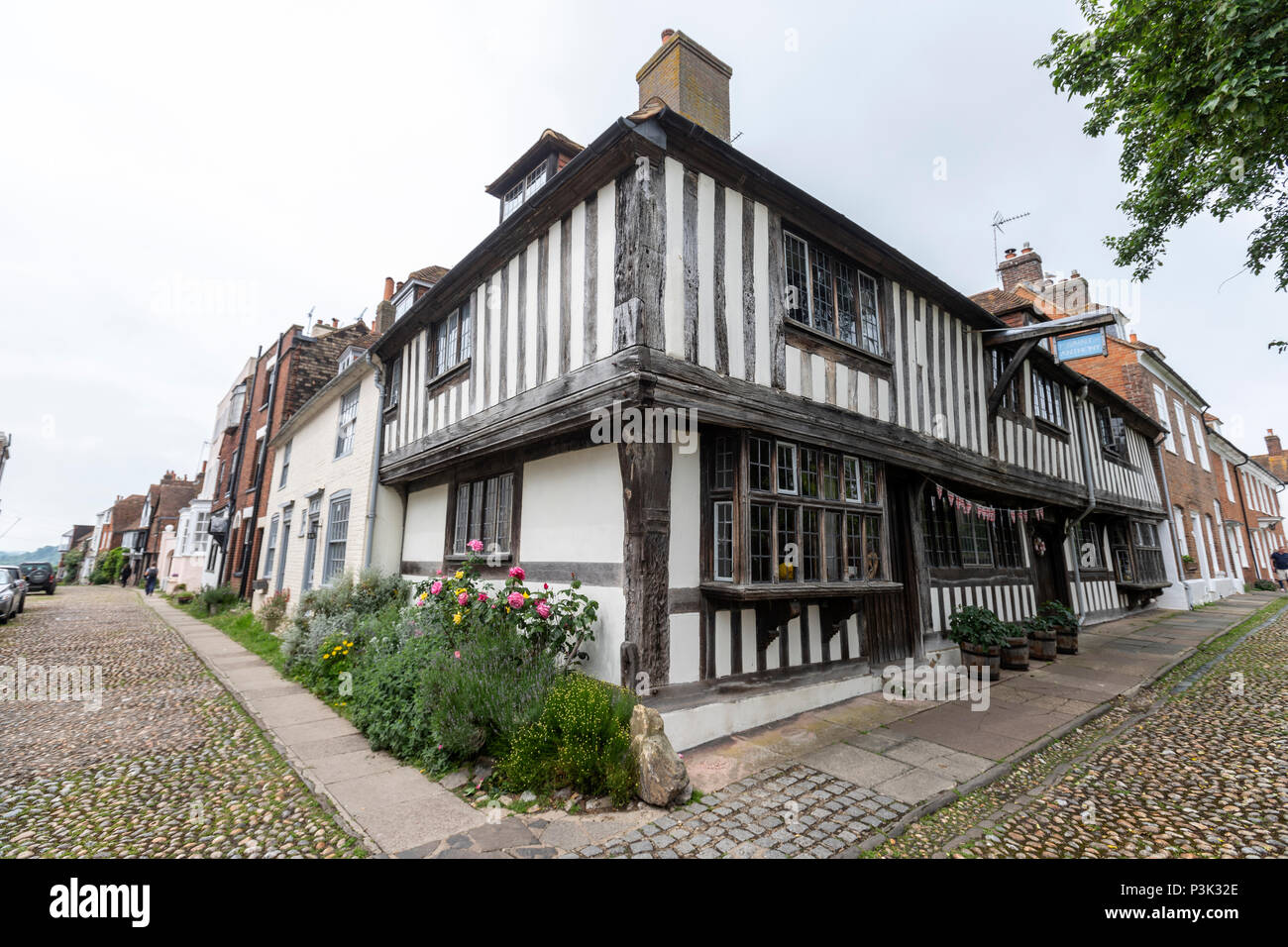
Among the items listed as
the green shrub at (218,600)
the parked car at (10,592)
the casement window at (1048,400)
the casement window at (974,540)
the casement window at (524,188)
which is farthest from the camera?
the green shrub at (218,600)

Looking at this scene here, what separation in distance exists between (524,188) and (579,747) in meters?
8.32

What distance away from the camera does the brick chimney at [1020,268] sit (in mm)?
14586

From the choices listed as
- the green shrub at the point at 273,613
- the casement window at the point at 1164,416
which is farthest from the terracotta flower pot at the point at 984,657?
the casement window at the point at 1164,416

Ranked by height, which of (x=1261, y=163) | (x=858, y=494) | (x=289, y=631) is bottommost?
(x=289, y=631)

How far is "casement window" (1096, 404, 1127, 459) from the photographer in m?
13.9

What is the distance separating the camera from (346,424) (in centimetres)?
1229

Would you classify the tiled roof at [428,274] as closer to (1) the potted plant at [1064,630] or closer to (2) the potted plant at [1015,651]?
(2) the potted plant at [1015,651]

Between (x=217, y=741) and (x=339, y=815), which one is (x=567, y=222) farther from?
(x=217, y=741)

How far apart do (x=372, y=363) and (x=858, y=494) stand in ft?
30.3

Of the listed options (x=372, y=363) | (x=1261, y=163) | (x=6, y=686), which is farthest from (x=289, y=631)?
(x=1261, y=163)

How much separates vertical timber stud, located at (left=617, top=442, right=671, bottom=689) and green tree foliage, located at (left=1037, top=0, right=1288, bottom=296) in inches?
223

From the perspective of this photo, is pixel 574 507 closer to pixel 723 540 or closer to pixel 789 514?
pixel 723 540

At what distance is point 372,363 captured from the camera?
10.6m

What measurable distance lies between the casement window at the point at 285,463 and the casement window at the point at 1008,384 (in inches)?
694
